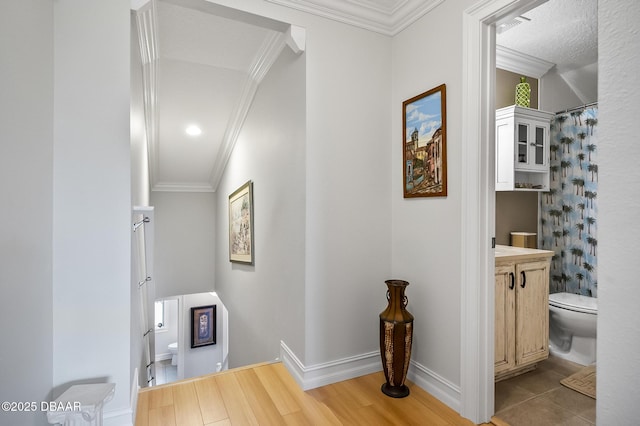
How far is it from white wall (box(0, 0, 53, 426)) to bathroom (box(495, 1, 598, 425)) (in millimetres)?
3103

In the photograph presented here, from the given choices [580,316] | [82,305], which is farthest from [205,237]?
[580,316]

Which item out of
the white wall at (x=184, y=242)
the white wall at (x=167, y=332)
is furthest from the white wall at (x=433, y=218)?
the white wall at (x=167, y=332)

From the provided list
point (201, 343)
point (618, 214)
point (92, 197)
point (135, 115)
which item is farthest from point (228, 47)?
point (201, 343)

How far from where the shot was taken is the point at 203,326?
21.1 ft

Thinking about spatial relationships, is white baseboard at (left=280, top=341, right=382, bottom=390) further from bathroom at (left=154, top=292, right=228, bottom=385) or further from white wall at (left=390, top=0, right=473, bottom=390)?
bathroom at (left=154, top=292, right=228, bottom=385)

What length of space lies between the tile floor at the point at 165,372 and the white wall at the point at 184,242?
2862mm

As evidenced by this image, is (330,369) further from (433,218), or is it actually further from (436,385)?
(433,218)

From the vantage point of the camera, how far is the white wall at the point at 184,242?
5.46 m

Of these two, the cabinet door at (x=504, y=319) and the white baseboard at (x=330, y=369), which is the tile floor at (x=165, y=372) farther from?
the cabinet door at (x=504, y=319)

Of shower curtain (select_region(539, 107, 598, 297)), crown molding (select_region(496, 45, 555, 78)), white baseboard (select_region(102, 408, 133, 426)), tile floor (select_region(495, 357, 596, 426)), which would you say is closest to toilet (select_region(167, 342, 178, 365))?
white baseboard (select_region(102, 408, 133, 426))

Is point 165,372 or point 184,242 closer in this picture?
point 184,242

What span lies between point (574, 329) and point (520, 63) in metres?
2.49

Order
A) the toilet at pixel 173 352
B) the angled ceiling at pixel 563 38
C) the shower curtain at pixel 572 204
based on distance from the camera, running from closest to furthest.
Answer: the angled ceiling at pixel 563 38 < the shower curtain at pixel 572 204 < the toilet at pixel 173 352

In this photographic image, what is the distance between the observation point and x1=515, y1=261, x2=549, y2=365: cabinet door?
2.35 metres
